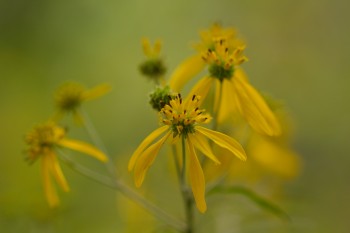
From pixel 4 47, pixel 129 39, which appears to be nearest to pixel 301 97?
pixel 129 39

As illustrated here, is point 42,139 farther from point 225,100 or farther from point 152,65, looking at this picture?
point 225,100

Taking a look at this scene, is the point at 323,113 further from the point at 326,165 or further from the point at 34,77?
the point at 34,77

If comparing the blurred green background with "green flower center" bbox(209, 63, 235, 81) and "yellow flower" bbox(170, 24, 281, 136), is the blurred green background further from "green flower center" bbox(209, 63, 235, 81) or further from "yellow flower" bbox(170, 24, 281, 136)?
"green flower center" bbox(209, 63, 235, 81)

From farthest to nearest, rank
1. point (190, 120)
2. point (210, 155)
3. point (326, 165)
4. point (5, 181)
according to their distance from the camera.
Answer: point (326, 165)
point (5, 181)
point (190, 120)
point (210, 155)

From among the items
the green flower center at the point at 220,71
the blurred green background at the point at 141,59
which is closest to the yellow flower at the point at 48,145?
the green flower center at the point at 220,71

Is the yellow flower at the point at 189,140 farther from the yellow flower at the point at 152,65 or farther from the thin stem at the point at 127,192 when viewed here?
the yellow flower at the point at 152,65

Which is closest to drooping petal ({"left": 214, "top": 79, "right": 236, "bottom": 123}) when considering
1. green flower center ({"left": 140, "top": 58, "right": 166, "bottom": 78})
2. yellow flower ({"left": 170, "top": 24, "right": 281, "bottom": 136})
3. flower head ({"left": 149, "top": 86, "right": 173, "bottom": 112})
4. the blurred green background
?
yellow flower ({"left": 170, "top": 24, "right": 281, "bottom": 136})

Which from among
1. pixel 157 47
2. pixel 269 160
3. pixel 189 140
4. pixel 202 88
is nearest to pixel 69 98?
pixel 157 47
